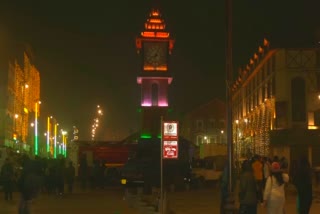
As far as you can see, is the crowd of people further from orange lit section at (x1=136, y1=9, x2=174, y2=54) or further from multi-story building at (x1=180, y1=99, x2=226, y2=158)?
multi-story building at (x1=180, y1=99, x2=226, y2=158)

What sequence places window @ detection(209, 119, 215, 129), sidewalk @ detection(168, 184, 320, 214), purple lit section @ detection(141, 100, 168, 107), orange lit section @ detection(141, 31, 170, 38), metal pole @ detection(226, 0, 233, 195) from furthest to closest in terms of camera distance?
window @ detection(209, 119, 215, 129) → purple lit section @ detection(141, 100, 168, 107) → orange lit section @ detection(141, 31, 170, 38) → sidewalk @ detection(168, 184, 320, 214) → metal pole @ detection(226, 0, 233, 195)

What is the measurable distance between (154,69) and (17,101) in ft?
76.9

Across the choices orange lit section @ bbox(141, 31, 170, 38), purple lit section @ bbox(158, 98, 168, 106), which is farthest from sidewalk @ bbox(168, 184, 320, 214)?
orange lit section @ bbox(141, 31, 170, 38)

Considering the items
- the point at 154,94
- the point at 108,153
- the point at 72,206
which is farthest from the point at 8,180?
the point at 154,94

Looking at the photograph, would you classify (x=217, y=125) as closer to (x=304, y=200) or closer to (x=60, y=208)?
(x=60, y=208)

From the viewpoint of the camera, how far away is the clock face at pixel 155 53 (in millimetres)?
78188

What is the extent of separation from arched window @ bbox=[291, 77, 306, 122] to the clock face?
20.9 m

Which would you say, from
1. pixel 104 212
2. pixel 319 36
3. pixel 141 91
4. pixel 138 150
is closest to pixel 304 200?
pixel 104 212

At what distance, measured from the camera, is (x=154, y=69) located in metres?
79.0

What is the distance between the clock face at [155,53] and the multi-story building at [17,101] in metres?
15.3

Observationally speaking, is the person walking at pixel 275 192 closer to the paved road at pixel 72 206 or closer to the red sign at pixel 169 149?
the red sign at pixel 169 149

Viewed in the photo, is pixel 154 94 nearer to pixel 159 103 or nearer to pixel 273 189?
pixel 159 103

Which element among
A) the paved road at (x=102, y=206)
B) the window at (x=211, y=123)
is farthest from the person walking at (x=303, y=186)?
the window at (x=211, y=123)

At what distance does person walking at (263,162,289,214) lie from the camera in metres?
12.9
